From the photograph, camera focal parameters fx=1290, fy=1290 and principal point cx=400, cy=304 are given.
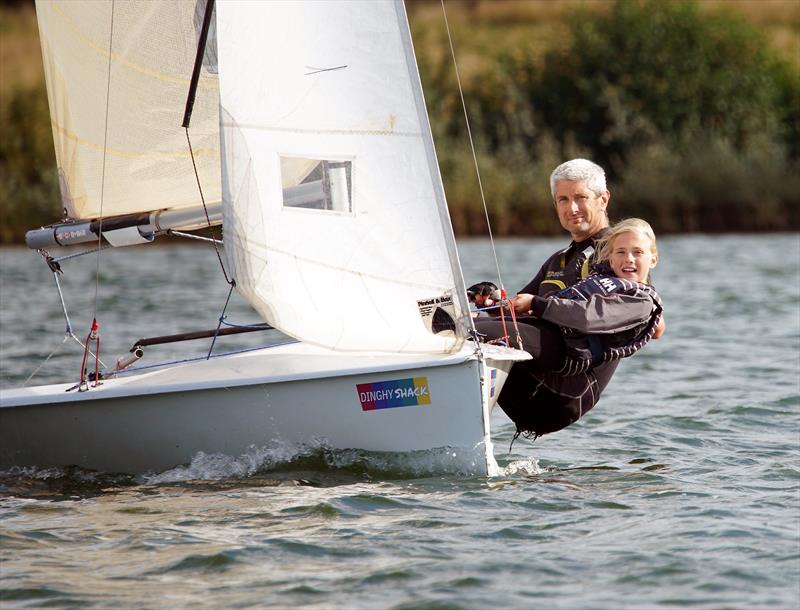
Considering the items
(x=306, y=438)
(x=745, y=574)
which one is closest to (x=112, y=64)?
(x=306, y=438)

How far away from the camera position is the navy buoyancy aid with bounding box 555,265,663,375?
18.3ft

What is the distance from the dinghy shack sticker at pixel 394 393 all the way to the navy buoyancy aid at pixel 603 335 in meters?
0.77

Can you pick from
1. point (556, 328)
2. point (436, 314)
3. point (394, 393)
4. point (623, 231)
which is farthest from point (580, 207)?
point (394, 393)

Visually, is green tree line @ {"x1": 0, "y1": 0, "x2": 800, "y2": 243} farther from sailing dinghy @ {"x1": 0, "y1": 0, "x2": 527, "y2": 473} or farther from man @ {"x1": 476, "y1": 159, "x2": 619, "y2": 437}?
sailing dinghy @ {"x1": 0, "y1": 0, "x2": 527, "y2": 473}

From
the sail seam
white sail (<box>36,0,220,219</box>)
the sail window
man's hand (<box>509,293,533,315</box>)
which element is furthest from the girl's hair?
white sail (<box>36,0,220,219</box>)

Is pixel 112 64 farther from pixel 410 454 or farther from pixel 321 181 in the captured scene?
pixel 410 454

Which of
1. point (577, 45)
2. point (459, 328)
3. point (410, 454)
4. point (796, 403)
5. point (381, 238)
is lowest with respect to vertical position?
point (796, 403)

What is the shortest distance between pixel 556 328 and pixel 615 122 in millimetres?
19650

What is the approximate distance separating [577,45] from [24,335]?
17593 mm

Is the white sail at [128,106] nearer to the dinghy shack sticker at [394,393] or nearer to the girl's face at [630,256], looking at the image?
the dinghy shack sticker at [394,393]

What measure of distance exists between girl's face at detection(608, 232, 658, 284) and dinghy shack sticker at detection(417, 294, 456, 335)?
81 cm

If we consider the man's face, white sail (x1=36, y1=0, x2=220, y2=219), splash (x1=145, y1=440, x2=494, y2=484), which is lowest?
splash (x1=145, y1=440, x2=494, y2=484)

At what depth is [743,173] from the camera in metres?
21.1

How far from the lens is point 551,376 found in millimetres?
5848
